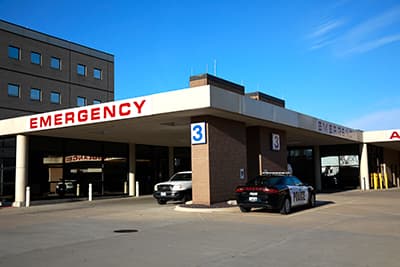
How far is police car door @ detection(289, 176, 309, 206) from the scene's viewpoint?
16984mm

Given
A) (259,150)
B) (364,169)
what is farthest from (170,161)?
(364,169)

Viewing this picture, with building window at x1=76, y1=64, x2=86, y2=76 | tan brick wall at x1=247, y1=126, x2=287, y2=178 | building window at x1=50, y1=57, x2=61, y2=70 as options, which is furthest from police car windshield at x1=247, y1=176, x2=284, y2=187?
building window at x1=76, y1=64, x2=86, y2=76

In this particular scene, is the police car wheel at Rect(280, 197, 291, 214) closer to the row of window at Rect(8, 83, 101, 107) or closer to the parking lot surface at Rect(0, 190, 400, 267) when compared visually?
the parking lot surface at Rect(0, 190, 400, 267)

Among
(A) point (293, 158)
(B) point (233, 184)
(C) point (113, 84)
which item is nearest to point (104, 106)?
(B) point (233, 184)

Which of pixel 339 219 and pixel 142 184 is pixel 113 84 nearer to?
pixel 142 184

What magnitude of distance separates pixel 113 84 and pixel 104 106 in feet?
110

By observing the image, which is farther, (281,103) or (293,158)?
(293,158)

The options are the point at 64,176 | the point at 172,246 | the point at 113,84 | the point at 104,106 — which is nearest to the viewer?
the point at 172,246

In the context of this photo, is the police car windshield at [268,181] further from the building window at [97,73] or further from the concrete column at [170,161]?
the building window at [97,73]

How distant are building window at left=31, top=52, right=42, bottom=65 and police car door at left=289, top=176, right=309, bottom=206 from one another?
33.9 meters

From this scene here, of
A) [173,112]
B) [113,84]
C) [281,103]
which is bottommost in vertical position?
[173,112]

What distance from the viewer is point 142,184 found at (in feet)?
109

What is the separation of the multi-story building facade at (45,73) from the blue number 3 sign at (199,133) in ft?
90.0

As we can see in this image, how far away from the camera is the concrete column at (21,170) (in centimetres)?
2417
